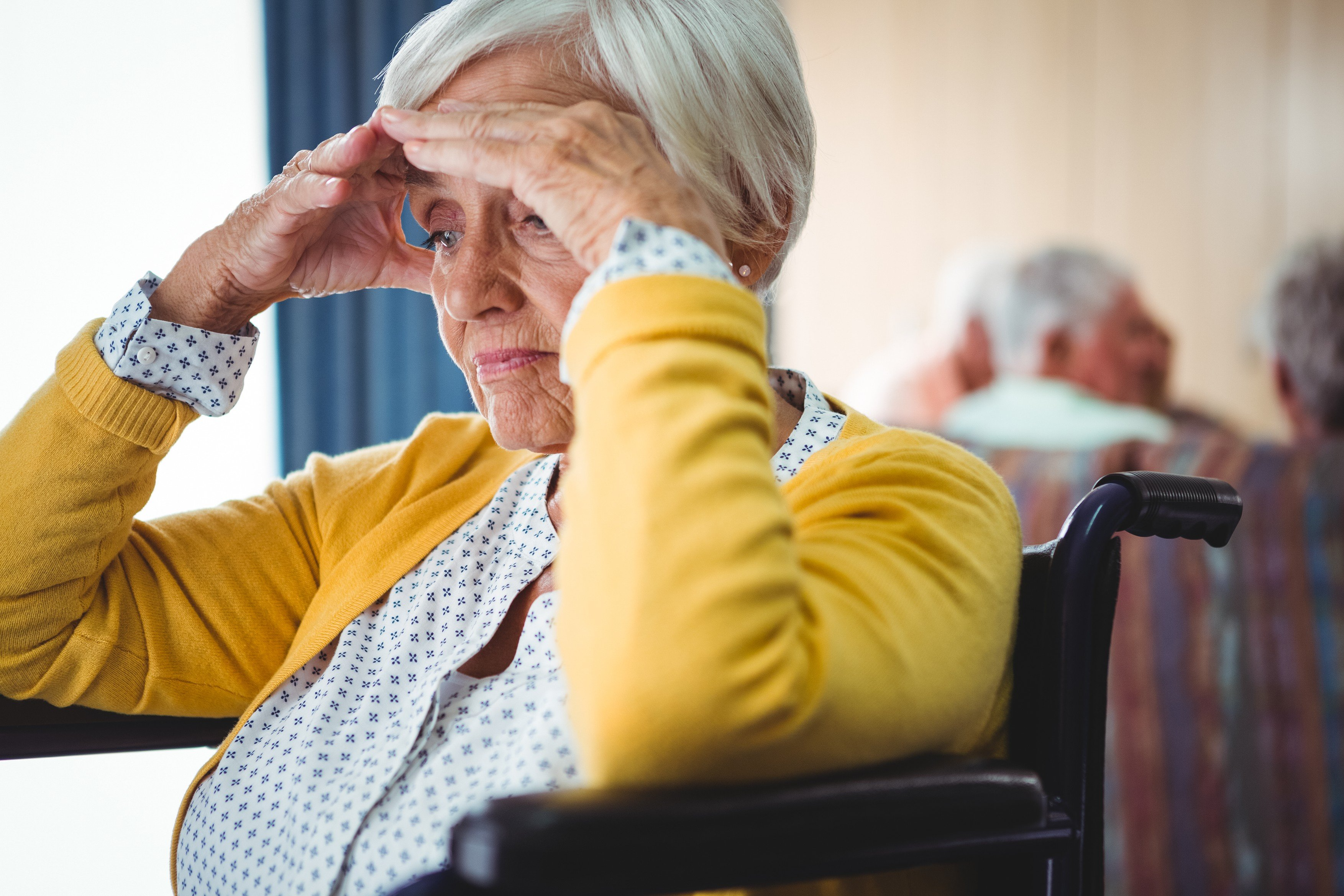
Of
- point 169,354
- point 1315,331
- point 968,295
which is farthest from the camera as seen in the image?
point 968,295

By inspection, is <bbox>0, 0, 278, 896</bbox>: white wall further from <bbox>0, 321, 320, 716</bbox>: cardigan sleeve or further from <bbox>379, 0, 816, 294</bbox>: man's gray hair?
<bbox>379, 0, 816, 294</bbox>: man's gray hair

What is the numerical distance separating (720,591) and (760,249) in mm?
550

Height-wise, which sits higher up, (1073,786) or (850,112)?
(850,112)

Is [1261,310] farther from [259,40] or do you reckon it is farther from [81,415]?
[81,415]

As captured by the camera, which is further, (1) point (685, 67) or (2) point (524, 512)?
(2) point (524, 512)

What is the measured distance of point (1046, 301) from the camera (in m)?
3.26

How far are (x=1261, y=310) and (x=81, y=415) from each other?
343 cm

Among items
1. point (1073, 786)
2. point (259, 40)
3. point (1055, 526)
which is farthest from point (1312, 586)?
point (259, 40)

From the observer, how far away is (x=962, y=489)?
0.81m

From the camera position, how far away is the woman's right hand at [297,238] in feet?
3.33

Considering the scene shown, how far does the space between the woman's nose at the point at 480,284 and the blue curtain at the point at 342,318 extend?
1886mm

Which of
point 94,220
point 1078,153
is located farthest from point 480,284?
point 1078,153

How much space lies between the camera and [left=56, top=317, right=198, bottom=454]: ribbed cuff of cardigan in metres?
1.02

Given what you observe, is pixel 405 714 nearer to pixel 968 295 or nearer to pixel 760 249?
pixel 760 249
